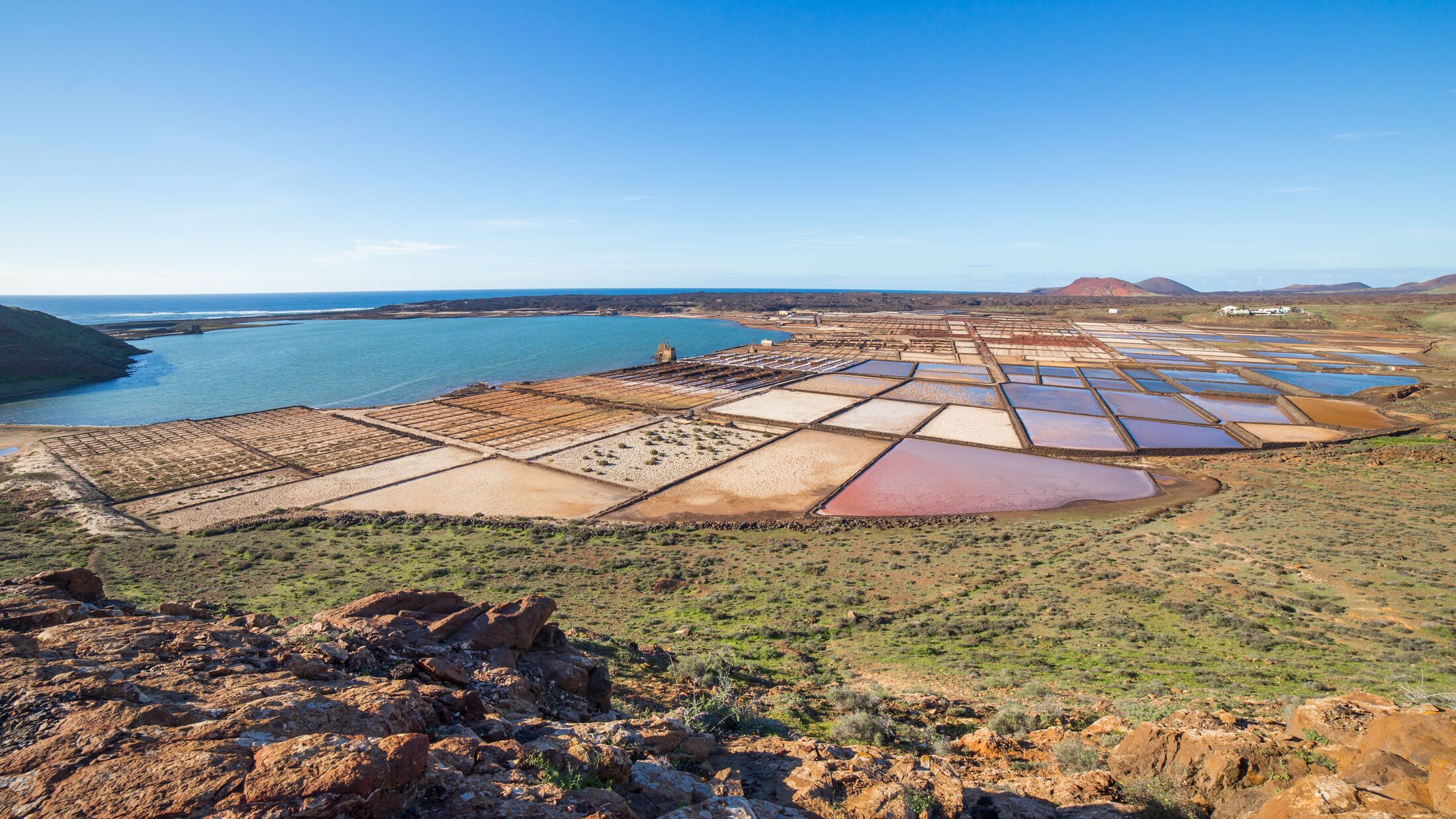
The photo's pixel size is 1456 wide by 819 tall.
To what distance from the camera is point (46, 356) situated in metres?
62.9

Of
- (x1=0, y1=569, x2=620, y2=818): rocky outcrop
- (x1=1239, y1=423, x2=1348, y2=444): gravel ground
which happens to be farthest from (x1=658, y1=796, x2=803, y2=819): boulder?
(x1=1239, y1=423, x2=1348, y2=444): gravel ground

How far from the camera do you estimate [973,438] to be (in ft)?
130

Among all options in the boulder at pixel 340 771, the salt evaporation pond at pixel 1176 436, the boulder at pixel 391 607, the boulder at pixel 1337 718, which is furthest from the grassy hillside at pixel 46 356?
the salt evaporation pond at pixel 1176 436

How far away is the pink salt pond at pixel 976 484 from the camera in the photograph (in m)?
27.7

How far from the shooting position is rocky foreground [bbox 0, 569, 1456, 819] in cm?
445

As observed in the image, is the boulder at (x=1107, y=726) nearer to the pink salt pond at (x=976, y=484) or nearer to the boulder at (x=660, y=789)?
the boulder at (x=660, y=789)

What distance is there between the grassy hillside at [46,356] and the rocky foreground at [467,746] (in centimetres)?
8050

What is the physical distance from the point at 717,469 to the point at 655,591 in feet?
50.4

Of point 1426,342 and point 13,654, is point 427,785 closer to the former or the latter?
point 13,654

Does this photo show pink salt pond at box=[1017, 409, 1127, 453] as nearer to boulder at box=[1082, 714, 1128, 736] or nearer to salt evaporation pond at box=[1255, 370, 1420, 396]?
salt evaporation pond at box=[1255, 370, 1420, 396]

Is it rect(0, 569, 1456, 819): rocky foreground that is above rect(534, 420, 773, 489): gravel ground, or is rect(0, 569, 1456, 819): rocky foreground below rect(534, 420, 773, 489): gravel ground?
above

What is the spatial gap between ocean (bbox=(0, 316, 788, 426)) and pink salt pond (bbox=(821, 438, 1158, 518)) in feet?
158

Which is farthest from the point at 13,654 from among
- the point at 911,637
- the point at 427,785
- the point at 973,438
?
the point at 973,438

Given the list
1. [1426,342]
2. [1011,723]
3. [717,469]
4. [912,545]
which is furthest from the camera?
[1426,342]
